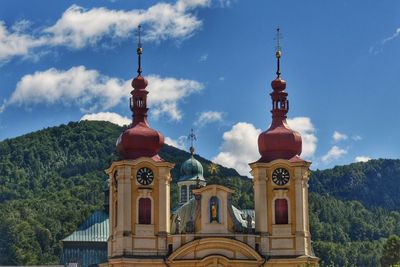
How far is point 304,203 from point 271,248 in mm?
3974

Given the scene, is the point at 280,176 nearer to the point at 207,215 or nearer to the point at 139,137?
the point at 207,215

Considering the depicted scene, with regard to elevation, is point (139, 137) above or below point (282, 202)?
above

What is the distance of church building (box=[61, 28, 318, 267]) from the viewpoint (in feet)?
238

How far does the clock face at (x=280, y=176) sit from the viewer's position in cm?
7394

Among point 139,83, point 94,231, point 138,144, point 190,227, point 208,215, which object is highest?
point 139,83

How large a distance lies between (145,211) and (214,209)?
16.0ft

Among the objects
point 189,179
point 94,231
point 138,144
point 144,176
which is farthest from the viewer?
point 94,231

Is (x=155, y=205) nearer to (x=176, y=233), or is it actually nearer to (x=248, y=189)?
(x=176, y=233)

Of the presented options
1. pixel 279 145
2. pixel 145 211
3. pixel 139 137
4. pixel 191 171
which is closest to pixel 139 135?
pixel 139 137

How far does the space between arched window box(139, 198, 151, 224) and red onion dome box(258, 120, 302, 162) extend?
338 inches

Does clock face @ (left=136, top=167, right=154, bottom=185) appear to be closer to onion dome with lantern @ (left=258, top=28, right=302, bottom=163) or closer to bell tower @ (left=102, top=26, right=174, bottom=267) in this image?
bell tower @ (left=102, top=26, right=174, bottom=267)

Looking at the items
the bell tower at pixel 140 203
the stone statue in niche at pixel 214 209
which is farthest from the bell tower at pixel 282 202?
the bell tower at pixel 140 203

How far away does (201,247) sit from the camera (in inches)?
2867

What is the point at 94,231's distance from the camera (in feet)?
332
